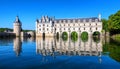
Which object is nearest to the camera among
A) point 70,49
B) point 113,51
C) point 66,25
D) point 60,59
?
point 60,59

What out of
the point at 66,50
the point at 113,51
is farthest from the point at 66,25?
the point at 113,51

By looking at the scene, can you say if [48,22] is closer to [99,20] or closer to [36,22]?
[36,22]

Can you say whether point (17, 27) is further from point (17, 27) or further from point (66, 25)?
point (66, 25)

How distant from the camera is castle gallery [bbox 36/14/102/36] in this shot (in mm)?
100562

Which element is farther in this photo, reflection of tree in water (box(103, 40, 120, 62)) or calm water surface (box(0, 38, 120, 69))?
reflection of tree in water (box(103, 40, 120, 62))

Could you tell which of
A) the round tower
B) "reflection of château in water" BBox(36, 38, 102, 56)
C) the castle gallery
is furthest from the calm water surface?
the round tower

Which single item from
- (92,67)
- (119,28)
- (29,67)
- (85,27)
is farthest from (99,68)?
(85,27)

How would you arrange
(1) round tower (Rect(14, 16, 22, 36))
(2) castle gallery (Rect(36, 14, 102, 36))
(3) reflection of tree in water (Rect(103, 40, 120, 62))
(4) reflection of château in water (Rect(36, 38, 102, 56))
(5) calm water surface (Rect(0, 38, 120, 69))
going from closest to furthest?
(5) calm water surface (Rect(0, 38, 120, 69))
(3) reflection of tree in water (Rect(103, 40, 120, 62))
(4) reflection of château in water (Rect(36, 38, 102, 56))
(2) castle gallery (Rect(36, 14, 102, 36))
(1) round tower (Rect(14, 16, 22, 36))

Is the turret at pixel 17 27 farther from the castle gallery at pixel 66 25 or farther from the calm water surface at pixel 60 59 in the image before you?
the calm water surface at pixel 60 59

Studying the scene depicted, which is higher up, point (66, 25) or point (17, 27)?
point (66, 25)

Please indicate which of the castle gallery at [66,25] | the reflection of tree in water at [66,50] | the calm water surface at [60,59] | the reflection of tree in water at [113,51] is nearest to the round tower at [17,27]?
the castle gallery at [66,25]

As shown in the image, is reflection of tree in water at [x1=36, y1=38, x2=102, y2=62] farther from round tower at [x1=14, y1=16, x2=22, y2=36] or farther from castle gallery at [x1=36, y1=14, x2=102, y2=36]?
round tower at [x1=14, y1=16, x2=22, y2=36]

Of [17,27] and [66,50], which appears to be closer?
[66,50]

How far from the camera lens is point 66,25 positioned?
10812 centimetres
